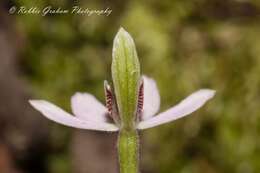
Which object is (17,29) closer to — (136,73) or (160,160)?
(160,160)

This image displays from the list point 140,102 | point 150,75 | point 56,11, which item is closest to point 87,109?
point 140,102

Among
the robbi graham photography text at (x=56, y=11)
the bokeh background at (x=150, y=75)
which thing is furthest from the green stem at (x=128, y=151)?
the robbi graham photography text at (x=56, y=11)

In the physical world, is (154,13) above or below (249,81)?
above

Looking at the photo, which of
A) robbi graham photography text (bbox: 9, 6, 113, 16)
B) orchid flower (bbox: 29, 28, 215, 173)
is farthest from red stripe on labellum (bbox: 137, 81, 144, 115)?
robbi graham photography text (bbox: 9, 6, 113, 16)

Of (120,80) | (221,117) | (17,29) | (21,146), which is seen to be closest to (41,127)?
(21,146)

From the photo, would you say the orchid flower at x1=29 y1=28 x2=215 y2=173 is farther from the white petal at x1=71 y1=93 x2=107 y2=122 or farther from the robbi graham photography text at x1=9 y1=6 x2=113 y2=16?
the robbi graham photography text at x1=9 y1=6 x2=113 y2=16

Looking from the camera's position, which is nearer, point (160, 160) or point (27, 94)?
point (160, 160)

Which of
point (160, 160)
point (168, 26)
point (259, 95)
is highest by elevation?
point (168, 26)
